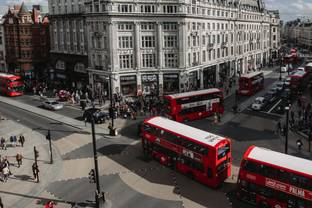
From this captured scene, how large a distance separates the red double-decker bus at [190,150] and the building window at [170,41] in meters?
32.3

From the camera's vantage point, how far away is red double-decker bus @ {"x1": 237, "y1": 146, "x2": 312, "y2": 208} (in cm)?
2123

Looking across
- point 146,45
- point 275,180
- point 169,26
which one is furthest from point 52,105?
point 275,180

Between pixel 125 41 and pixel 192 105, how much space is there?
21421mm

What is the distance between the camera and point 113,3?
57688mm

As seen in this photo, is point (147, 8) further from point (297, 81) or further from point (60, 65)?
point (297, 81)

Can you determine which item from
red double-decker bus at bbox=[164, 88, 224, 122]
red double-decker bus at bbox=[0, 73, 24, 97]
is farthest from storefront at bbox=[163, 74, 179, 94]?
red double-decker bus at bbox=[0, 73, 24, 97]

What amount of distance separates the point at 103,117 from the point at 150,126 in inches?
622

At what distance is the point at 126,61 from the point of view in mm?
60656

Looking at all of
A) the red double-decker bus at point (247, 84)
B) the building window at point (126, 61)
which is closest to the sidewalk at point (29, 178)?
the building window at point (126, 61)

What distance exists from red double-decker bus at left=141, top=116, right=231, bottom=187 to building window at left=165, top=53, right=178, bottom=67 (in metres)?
31.7

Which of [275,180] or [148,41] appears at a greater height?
[148,41]

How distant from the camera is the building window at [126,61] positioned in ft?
198

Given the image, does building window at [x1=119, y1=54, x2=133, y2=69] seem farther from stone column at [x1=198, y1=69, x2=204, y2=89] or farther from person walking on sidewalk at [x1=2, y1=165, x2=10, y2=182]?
person walking on sidewalk at [x1=2, y1=165, x2=10, y2=182]

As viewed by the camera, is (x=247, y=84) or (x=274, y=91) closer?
(x=274, y=91)
